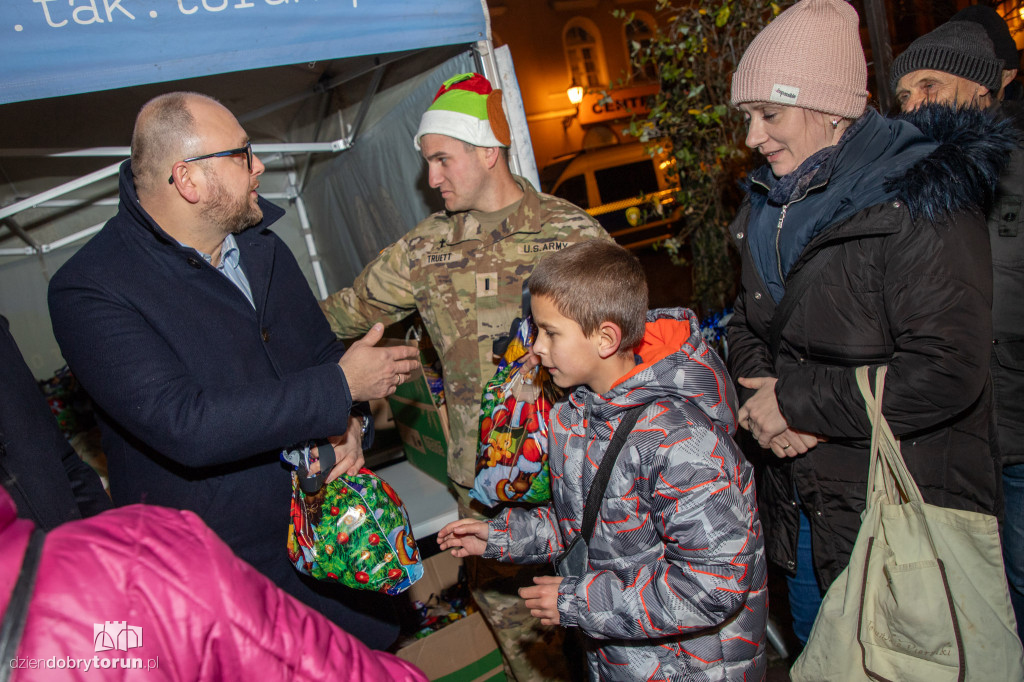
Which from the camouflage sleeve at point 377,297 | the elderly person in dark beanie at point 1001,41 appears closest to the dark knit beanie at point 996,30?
the elderly person in dark beanie at point 1001,41

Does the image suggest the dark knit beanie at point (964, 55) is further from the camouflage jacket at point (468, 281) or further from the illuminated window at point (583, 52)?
the illuminated window at point (583, 52)

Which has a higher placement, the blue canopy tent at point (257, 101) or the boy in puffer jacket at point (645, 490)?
the blue canopy tent at point (257, 101)

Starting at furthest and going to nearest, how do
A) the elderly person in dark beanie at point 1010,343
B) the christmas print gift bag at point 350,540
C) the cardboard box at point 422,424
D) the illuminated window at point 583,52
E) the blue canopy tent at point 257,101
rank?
the illuminated window at point 583,52 → the cardboard box at point 422,424 → the elderly person in dark beanie at point 1010,343 → the blue canopy tent at point 257,101 → the christmas print gift bag at point 350,540

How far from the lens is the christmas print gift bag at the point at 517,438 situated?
1748mm

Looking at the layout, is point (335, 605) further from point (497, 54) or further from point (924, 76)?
point (924, 76)

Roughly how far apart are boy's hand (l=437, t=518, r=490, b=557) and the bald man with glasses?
34 centimetres

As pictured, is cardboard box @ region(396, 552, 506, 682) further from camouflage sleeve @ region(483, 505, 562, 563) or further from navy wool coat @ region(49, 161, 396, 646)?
camouflage sleeve @ region(483, 505, 562, 563)

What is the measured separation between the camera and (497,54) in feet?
8.53

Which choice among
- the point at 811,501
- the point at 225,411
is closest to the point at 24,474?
the point at 225,411

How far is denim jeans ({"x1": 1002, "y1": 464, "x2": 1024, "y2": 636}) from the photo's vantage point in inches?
77.7

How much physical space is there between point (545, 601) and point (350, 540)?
0.54 m

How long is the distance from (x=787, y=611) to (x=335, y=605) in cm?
217

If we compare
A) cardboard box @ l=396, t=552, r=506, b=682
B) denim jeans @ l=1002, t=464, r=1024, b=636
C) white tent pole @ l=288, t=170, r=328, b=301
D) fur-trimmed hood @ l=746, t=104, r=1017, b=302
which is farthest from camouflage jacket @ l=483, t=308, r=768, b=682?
white tent pole @ l=288, t=170, r=328, b=301

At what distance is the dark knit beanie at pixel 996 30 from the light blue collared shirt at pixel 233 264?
2765mm
